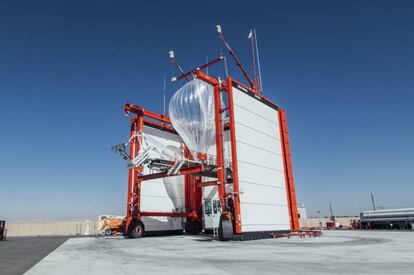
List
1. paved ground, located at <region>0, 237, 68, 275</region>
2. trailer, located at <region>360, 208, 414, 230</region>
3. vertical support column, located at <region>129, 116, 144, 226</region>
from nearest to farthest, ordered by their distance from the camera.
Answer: paved ground, located at <region>0, 237, 68, 275</region>, vertical support column, located at <region>129, 116, 144, 226</region>, trailer, located at <region>360, 208, 414, 230</region>

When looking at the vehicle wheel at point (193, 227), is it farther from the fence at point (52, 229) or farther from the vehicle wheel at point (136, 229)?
the fence at point (52, 229)

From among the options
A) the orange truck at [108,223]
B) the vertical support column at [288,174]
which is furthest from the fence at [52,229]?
the vertical support column at [288,174]

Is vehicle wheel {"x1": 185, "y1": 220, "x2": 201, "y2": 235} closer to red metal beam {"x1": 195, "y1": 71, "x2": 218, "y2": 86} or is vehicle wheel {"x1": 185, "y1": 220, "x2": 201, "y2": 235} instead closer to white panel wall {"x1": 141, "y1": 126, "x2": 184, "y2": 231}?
white panel wall {"x1": 141, "y1": 126, "x2": 184, "y2": 231}

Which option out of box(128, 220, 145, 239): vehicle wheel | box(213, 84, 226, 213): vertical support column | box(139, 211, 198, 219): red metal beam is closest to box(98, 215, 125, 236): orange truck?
box(139, 211, 198, 219): red metal beam

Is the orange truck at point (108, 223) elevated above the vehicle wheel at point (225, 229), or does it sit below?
above

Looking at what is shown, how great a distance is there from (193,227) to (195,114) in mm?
15686

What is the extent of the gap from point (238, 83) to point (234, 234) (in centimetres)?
1284

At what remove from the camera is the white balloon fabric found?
2595 centimetres

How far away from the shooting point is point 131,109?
33.6 m

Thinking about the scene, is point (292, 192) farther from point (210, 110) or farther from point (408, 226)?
point (408, 226)

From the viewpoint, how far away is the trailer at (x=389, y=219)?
41.2m

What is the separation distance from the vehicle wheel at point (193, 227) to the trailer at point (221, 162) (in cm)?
11

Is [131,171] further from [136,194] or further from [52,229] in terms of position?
[52,229]

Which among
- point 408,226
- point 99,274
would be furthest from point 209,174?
point 408,226
